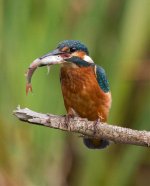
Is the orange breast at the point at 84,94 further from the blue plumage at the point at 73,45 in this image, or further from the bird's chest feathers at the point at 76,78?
the blue plumage at the point at 73,45

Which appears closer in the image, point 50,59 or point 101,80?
point 50,59

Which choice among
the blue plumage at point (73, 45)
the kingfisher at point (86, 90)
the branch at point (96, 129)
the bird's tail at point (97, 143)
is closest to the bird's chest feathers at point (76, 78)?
the kingfisher at point (86, 90)

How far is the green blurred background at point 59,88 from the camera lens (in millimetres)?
4094

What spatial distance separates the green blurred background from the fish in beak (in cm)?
98

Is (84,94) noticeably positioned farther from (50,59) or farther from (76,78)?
(50,59)

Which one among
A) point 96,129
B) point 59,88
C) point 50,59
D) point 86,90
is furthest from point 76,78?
point 59,88

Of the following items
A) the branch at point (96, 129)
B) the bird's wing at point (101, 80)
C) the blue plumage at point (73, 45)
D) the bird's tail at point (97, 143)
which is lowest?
the bird's tail at point (97, 143)

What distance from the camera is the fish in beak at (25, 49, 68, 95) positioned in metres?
2.96

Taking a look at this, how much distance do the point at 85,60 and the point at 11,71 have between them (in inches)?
37.1

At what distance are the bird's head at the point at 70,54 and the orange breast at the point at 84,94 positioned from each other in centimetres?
7

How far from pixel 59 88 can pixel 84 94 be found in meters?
0.91

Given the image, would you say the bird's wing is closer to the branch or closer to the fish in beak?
the fish in beak

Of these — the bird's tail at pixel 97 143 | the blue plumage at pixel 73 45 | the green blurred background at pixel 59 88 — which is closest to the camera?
the blue plumage at pixel 73 45

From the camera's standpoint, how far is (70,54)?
3137 mm
